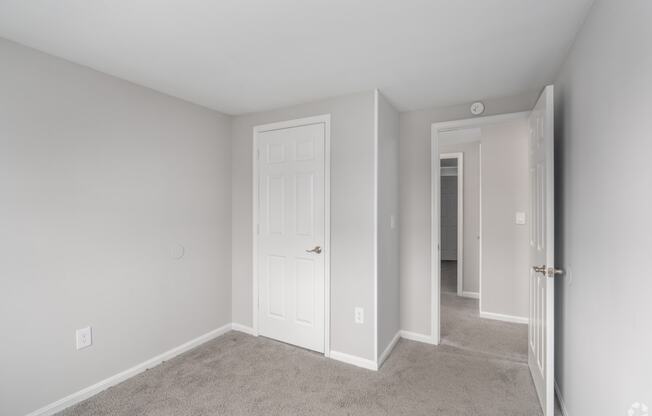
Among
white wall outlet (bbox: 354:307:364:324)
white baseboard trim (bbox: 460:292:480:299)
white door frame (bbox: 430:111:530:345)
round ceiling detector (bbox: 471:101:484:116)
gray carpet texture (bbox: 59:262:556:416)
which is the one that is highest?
round ceiling detector (bbox: 471:101:484:116)

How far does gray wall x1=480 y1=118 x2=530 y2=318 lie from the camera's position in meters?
3.59

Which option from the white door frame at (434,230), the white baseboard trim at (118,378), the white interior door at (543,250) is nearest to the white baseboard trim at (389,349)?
the white door frame at (434,230)

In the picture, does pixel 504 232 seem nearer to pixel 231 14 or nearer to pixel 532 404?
pixel 532 404

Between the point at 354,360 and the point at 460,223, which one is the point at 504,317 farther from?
the point at 354,360

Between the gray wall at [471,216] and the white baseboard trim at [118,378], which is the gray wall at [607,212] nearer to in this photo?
the gray wall at [471,216]

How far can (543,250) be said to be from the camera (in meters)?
2.08

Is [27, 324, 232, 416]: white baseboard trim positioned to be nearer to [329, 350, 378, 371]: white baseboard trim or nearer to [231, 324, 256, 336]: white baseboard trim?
[231, 324, 256, 336]: white baseboard trim

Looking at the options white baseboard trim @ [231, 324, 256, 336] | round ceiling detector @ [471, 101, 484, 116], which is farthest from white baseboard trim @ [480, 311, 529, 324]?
white baseboard trim @ [231, 324, 256, 336]

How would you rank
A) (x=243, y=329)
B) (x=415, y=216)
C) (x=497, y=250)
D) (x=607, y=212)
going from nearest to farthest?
1. (x=607, y=212)
2. (x=415, y=216)
3. (x=243, y=329)
4. (x=497, y=250)

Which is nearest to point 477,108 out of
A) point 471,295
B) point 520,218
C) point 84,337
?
point 520,218

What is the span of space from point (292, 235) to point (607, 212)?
2299 millimetres

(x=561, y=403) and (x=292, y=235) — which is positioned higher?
(x=292, y=235)

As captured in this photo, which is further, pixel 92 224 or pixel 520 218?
pixel 520 218

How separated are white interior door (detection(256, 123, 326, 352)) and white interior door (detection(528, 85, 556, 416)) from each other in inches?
64.7
